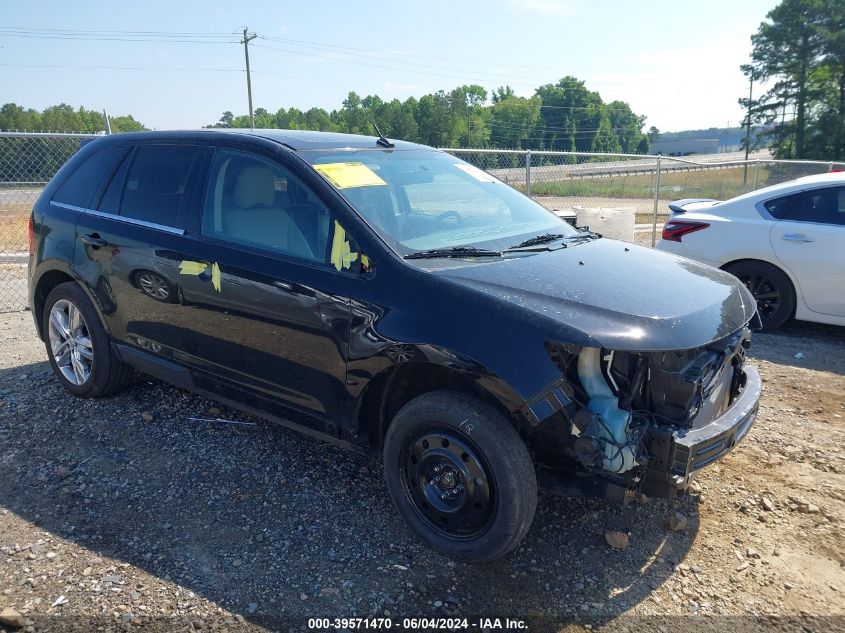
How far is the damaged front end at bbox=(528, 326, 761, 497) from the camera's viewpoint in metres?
2.63

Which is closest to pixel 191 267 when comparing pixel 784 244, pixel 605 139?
pixel 784 244

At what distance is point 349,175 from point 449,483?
65.9 inches

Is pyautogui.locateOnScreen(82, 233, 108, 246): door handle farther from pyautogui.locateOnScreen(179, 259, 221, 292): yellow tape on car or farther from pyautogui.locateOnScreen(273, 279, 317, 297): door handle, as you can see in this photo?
pyautogui.locateOnScreen(273, 279, 317, 297): door handle

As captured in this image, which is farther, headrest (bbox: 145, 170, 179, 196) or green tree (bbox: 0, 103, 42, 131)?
green tree (bbox: 0, 103, 42, 131)

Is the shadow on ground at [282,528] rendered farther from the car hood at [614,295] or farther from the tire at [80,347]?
the car hood at [614,295]

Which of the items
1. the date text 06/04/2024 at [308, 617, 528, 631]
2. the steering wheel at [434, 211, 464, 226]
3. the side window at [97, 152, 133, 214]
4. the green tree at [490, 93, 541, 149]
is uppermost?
the green tree at [490, 93, 541, 149]

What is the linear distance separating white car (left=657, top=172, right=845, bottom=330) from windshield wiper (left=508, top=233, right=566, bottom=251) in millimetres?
3522

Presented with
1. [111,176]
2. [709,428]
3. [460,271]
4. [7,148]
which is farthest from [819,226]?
[7,148]

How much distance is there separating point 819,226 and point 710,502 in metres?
3.91

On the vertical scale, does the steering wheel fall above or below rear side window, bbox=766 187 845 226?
above

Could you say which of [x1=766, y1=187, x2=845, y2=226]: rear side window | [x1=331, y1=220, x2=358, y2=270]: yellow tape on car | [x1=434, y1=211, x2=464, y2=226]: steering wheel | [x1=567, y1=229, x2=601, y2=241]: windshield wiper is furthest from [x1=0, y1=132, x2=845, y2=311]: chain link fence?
[x1=331, y1=220, x2=358, y2=270]: yellow tape on car

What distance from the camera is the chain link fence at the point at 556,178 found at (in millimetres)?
9414

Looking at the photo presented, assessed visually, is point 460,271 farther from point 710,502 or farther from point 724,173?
point 724,173

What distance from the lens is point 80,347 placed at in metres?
4.76
